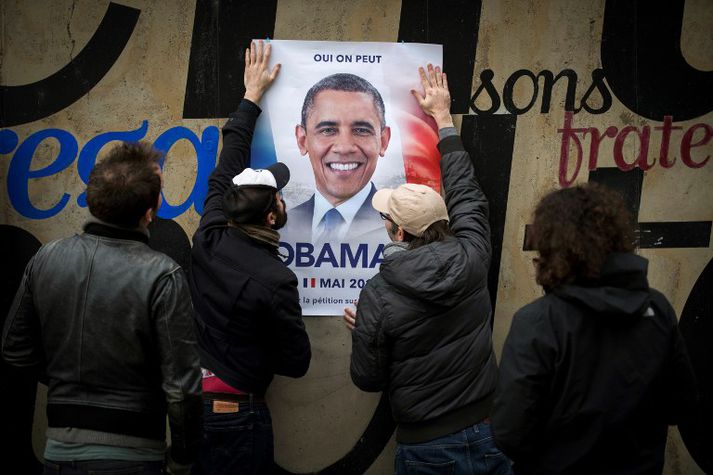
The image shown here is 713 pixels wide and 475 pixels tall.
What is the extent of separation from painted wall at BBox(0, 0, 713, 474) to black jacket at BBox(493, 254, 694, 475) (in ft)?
5.63

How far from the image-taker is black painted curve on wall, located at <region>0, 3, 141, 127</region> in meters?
3.55

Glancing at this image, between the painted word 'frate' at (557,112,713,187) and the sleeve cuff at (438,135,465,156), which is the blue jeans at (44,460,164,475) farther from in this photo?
the painted word 'frate' at (557,112,713,187)

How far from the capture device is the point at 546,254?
6.70 feet

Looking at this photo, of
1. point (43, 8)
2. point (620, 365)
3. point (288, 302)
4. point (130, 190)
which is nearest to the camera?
point (620, 365)

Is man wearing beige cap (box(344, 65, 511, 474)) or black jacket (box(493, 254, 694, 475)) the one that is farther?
man wearing beige cap (box(344, 65, 511, 474))

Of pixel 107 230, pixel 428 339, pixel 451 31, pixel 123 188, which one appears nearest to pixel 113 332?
pixel 107 230

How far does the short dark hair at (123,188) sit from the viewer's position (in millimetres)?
2240

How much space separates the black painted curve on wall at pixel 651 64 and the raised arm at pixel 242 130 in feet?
5.83

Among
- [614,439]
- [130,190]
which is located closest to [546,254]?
[614,439]

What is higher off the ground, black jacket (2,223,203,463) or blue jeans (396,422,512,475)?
black jacket (2,223,203,463)

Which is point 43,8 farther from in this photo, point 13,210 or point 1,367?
point 1,367

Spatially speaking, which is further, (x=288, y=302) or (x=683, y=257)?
(x=683, y=257)

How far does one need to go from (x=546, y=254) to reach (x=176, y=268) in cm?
118

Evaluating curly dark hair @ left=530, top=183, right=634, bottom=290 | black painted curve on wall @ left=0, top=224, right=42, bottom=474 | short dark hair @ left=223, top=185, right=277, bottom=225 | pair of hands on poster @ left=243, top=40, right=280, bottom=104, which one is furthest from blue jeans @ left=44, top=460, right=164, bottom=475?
Result: pair of hands on poster @ left=243, top=40, right=280, bottom=104
